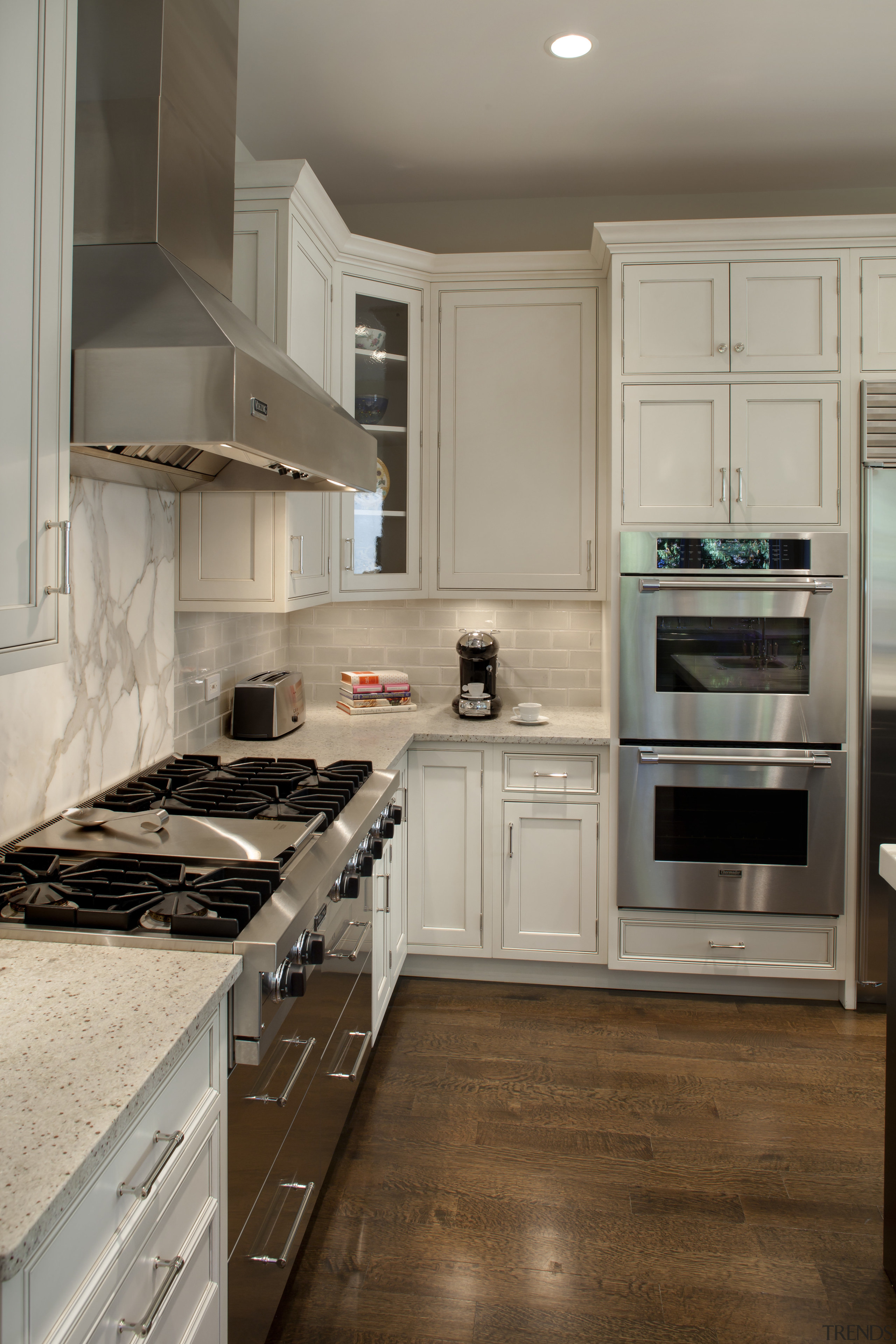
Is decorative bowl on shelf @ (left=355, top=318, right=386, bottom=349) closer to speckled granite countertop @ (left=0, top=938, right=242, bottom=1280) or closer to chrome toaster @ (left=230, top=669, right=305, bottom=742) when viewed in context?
chrome toaster @ (left=230, top=669, right=305, bottom=742)

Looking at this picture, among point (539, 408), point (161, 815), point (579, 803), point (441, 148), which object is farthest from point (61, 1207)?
point (441, 148)

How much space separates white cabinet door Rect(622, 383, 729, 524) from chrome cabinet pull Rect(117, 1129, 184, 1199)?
2.37 m

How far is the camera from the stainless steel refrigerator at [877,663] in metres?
2.90

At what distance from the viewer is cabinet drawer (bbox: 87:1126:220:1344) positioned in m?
0.99

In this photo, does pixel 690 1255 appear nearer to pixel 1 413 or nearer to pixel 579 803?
pixel 579 803

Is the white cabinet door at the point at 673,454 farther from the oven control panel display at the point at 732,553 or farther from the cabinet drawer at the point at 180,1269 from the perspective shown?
the cabinet drawer at the point at 180,1269

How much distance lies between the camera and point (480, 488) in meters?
3.32

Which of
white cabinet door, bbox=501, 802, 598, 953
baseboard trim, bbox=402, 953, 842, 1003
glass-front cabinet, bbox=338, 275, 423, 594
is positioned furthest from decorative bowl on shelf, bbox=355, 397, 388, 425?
baseboard trim, bbox=402, 953, 842, 1003

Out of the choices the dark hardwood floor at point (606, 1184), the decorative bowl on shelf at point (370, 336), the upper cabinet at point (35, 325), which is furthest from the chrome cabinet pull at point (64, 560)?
the decorative bowl on shelf at point (370, 336)

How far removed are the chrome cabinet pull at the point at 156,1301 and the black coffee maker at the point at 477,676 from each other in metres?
2.32

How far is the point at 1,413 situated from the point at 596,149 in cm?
264

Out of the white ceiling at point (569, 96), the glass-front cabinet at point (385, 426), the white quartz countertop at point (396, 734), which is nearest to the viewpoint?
the white ceiling at point (569, 96)

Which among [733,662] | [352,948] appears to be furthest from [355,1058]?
[733,662]

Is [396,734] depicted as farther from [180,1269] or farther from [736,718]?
[180,1269]
